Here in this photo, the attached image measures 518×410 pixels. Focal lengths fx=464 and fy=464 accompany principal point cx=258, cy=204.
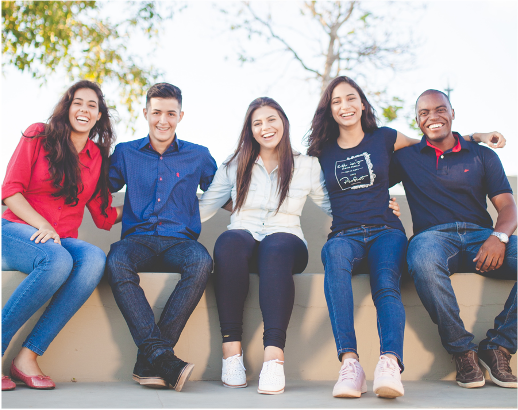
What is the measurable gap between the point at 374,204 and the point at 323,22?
6.53 m

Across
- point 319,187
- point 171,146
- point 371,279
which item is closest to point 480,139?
point 319,187

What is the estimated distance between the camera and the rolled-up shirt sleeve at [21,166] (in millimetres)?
2234

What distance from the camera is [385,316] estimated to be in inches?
77.3

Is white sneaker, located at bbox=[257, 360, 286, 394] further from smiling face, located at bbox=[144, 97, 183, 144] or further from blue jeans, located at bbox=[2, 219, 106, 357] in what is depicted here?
smiling face, located at bbox=[144, 97, 183, 144]

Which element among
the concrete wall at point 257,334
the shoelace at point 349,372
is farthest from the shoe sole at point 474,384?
the shoelace at point 349,372

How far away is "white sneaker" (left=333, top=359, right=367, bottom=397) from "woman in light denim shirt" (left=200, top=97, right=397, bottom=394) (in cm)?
25

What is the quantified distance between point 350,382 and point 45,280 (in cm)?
133

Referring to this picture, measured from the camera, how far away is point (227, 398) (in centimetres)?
179

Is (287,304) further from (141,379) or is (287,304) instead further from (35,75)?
(35,75)

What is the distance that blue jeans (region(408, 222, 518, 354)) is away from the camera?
6.94ft

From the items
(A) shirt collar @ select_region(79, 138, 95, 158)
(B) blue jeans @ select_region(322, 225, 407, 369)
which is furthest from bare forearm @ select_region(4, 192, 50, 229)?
(B) blue jeans @ select_region(322, 225, 407, 369)

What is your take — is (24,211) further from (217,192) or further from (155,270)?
(217,192)

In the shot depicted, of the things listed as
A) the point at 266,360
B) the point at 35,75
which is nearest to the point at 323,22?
the point at 35,75

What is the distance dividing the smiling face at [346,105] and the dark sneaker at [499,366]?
4.52 feet
